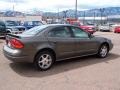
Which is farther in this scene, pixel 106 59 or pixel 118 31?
pixel 118 31

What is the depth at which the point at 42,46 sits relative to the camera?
6.43 metres

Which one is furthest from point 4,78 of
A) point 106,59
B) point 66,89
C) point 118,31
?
point 118,31

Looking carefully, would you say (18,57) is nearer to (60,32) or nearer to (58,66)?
(58,66)

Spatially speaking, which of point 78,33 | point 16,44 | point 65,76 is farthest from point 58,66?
point 16,44

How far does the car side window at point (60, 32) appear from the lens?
22.5 ft

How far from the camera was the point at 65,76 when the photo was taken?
594cm

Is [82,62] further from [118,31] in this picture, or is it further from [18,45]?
[118,31]

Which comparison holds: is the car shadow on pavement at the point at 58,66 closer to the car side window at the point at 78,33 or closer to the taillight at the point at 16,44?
the taillight at the point at 16,44

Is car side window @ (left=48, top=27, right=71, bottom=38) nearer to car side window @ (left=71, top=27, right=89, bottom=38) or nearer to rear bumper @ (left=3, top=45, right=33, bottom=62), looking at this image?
car side window @ (left=71, top=27, right=89, bottom=38)

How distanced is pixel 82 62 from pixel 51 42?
68.5 inches

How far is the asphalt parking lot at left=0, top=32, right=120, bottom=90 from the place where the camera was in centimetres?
512

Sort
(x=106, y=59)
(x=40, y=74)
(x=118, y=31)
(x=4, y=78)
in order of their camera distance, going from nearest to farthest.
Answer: (x=4, y=78)
(x=40, y=74)
(x=106, y=59)
(x=118, y=31)

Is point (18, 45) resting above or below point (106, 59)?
above

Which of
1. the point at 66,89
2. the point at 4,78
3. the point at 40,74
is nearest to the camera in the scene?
the point at 66,89
